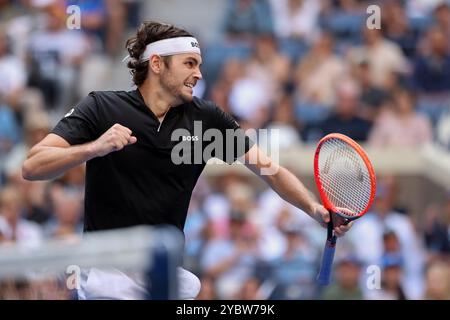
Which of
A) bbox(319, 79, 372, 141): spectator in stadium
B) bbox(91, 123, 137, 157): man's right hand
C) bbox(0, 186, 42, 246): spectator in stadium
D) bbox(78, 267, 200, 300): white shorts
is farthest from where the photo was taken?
bbox(319, 79, 372, 141): spectator in stadium

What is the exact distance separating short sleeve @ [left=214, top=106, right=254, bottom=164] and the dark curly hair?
1.38ft

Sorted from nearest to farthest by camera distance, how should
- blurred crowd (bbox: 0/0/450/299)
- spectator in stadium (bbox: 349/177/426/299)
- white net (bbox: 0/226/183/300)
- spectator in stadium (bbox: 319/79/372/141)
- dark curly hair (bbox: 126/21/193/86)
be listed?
white net (bbox: 0/226/183/300) < dark curly hair (bbox: 126/21/193/86) < blurred crowd (bbox: 0/0/450/299) < spectator in stadium (bbox: 349/177/426/299) < spectator in stadium (bbox: 319/79/372/141)

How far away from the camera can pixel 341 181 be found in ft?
21.7

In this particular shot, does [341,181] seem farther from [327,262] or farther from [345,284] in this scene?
[345,284]

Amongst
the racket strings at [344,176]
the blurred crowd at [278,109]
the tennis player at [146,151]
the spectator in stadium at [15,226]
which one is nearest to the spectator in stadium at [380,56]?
the blurred crowd at [278,109]

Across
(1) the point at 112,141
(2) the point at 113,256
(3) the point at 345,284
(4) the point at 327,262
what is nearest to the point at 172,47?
(1) the point at 112,141

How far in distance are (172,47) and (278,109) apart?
5.91 m

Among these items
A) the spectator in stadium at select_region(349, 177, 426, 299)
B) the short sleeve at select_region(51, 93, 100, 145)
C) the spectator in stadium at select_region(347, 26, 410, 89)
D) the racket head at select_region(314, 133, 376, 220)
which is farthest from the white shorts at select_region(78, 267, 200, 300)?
the spectator in stadium at select_region(347, 26, 410, 89)

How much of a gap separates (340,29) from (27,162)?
7.96m

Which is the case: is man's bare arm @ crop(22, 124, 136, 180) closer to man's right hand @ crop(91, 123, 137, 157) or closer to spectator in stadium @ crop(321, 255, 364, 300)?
man's right hand @ crop(91, 123, 137, 157)

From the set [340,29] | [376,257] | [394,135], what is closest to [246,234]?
[376,257]

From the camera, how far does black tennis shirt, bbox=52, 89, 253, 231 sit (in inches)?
241

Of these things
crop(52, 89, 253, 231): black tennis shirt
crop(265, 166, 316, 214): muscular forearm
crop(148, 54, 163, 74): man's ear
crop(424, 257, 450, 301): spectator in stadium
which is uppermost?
crop(148, 54, 163, 74): man's ear
